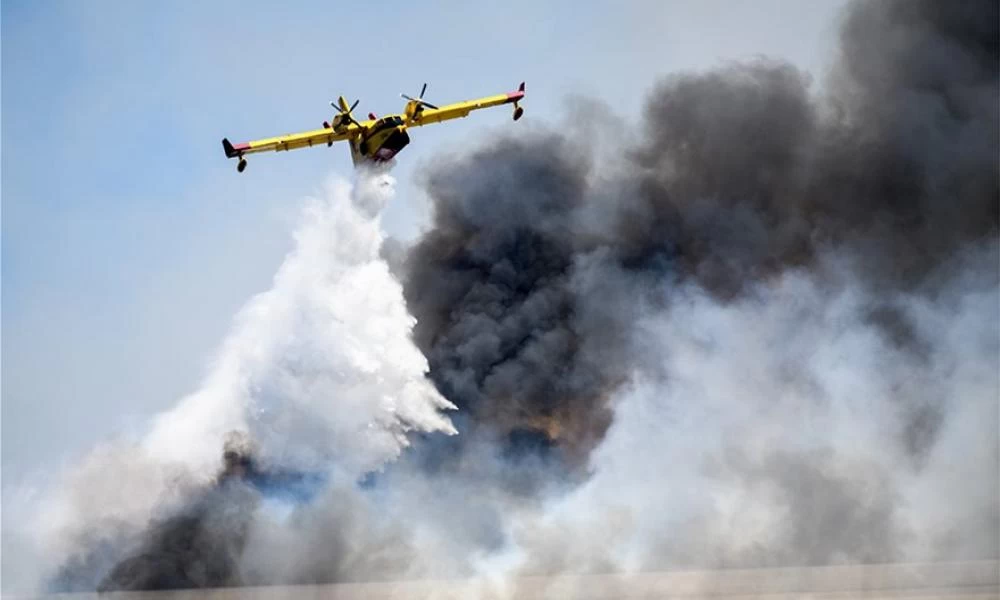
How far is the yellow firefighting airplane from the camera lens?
62375 millimetres

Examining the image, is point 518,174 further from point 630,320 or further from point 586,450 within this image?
point 586,450

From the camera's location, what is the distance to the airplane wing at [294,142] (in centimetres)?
6216

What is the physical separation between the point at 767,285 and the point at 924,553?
16.6m

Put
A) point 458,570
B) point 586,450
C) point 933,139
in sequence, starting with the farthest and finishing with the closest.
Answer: point 933,139, point 586,450, point 458,570

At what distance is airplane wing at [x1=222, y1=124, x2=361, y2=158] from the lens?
2447 inches

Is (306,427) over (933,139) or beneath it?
beneath

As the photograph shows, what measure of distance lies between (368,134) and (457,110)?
206 inches

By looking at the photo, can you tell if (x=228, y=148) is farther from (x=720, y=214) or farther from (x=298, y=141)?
(x=720, y=214)

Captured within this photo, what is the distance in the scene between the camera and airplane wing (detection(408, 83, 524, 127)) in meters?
64.9

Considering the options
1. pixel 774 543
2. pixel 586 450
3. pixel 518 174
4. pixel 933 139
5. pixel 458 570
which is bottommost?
pixel 458 570

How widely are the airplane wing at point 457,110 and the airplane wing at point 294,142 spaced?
10.9 ft

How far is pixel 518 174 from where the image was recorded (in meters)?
69.5

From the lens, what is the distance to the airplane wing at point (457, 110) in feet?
213

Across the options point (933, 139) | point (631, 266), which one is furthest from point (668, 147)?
point (933, 139)
